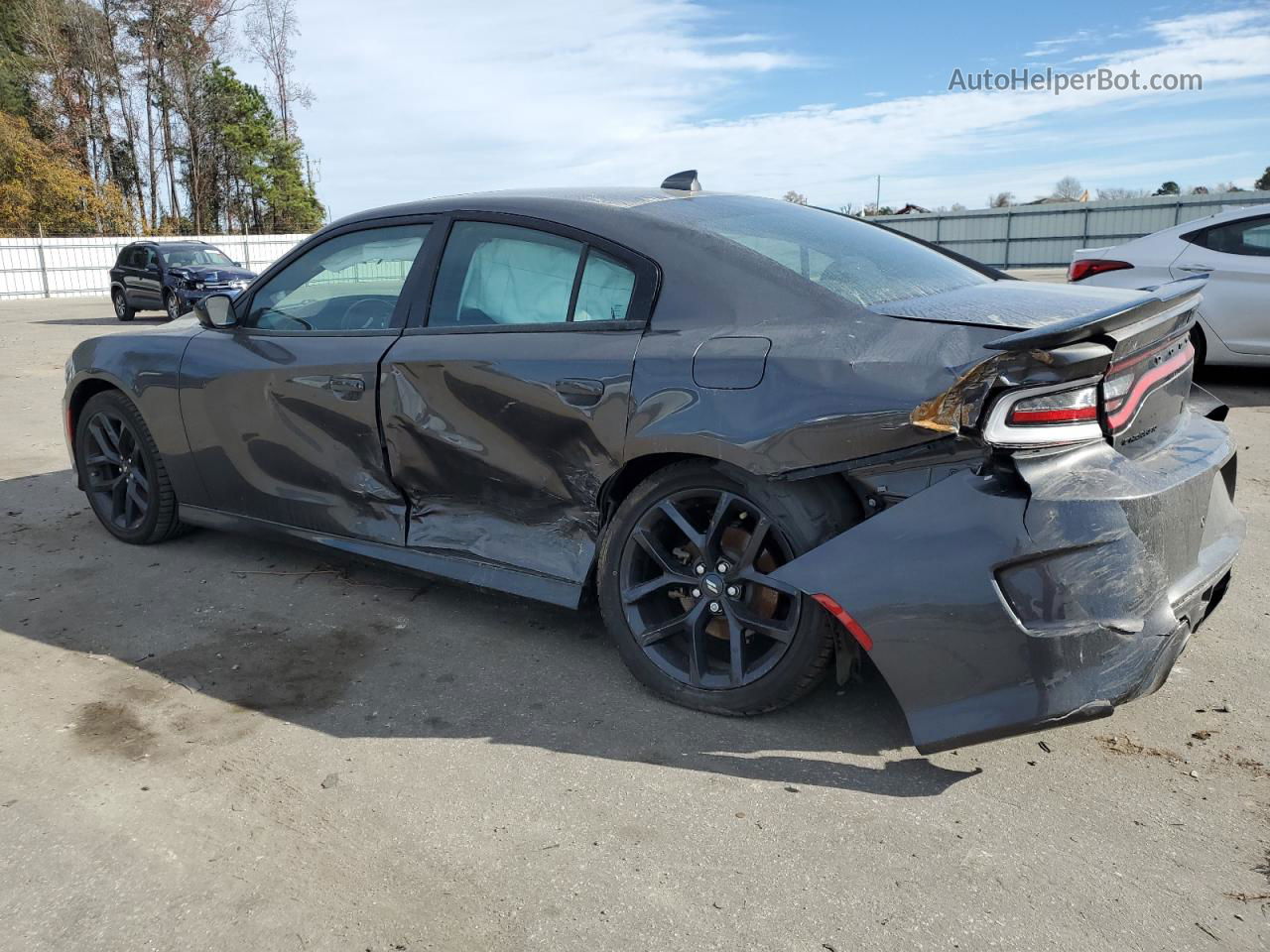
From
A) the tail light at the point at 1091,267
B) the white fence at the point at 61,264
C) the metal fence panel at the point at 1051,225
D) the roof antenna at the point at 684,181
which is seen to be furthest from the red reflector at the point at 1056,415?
the white fence at the point at 61,264

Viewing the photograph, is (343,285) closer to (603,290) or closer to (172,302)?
(603,290)

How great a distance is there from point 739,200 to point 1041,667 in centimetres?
207

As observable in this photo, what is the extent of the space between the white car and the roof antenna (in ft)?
17.6

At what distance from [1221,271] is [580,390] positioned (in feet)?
24.2

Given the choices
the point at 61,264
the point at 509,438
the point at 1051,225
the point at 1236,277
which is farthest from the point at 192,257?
the point at 1051,225

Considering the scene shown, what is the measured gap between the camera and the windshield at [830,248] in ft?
10.0

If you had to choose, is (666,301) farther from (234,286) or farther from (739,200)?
(234,286)

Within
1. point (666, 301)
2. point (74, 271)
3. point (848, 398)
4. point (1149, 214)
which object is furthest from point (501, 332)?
point (74, 271)

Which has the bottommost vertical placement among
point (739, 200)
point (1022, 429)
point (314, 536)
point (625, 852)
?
point (625, 852)

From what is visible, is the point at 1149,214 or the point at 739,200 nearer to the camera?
the point at 739,200

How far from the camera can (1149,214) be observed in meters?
28.3

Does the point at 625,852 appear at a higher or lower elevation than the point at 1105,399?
lower

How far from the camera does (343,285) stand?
3.99 m

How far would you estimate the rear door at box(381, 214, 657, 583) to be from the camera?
10.3 feet
